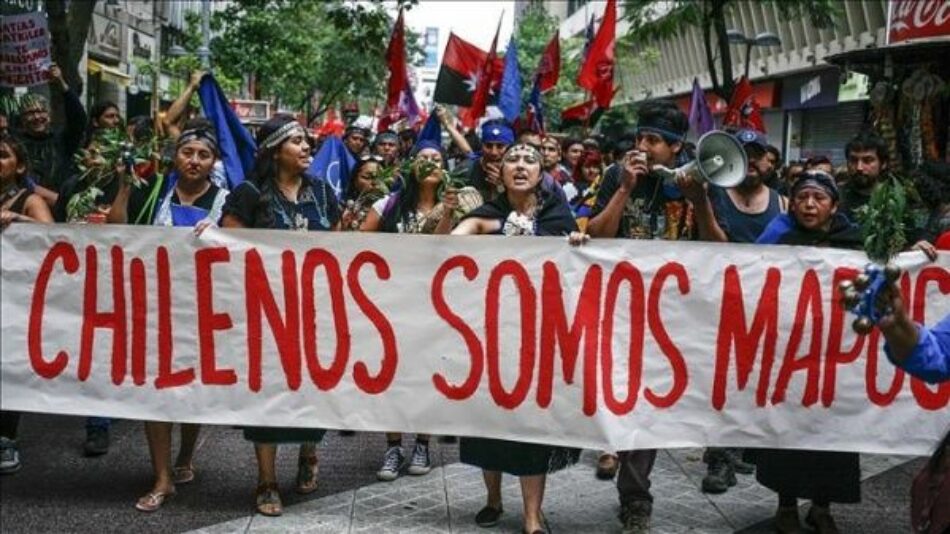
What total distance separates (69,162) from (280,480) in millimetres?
2858

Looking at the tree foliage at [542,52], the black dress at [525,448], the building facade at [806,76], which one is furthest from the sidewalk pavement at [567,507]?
the tree foliage at [542,52]

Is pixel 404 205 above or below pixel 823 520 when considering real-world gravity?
above

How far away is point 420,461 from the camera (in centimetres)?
623

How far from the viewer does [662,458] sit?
6668mm

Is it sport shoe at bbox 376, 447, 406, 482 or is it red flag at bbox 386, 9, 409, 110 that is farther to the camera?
red flag at bbox 386, 9, 409, 110

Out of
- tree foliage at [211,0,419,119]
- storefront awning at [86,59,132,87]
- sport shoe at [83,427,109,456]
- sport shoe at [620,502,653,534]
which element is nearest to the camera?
sport shoe at [620,502,653,534]

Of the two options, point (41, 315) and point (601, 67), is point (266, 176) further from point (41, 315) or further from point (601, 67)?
point (601, 67)

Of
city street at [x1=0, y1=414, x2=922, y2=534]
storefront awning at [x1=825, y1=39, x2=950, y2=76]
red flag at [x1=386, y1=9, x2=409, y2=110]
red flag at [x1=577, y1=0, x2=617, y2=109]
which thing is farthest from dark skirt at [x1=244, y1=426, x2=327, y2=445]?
red flag at [x1=386, y1=9, x2=409, y2=110]

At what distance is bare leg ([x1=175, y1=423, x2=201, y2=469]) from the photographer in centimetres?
582

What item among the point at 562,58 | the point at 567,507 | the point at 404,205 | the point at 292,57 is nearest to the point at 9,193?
the point at 404,205

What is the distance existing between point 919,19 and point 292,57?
2410 centimetres

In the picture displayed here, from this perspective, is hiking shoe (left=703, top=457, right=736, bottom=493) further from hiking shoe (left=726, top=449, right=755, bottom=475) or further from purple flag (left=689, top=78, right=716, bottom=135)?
purple flag (left=689, top=78, right=716, bottom=135)

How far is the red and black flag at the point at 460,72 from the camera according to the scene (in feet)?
39.2

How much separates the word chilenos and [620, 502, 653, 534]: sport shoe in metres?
0.47
